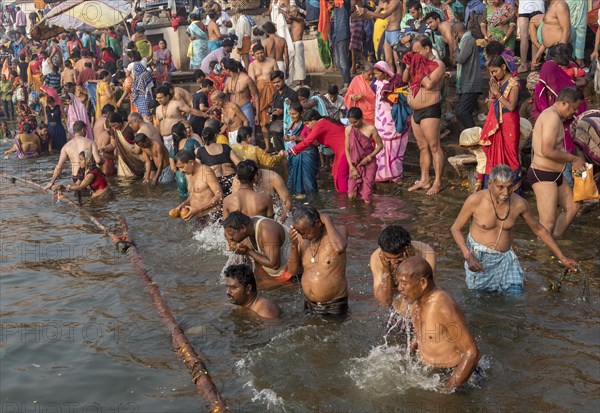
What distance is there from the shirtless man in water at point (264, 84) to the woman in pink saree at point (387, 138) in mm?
2662

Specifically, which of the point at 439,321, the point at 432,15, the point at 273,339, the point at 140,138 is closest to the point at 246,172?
the point at 273,339

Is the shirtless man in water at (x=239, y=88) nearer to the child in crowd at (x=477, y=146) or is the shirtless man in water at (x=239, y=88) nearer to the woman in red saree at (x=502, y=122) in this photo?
the child in crowd at (x=477, y=146)

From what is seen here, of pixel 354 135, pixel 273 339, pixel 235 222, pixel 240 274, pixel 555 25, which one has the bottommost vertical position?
pixel 273 339

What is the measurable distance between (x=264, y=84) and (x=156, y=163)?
2301mm

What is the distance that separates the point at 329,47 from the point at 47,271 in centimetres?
756

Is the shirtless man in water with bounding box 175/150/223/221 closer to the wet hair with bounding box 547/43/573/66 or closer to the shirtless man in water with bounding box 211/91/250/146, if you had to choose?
the shirtless man in water with bounding box 211/91/250/146

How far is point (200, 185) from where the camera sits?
8938 mm

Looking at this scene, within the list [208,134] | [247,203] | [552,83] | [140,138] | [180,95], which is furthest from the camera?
[180,95]

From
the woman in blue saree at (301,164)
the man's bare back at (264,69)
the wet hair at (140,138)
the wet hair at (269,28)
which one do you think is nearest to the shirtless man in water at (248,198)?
the woman in blue saree at (301,164)

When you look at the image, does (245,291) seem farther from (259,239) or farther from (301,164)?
(301,164)

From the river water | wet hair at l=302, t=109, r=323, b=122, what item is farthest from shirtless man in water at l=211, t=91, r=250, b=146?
the river water

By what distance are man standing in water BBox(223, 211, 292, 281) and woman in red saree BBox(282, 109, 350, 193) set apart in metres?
3.73

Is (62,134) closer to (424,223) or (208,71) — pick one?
(208,71)

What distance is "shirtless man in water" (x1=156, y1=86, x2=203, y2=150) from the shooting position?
1278 cm
